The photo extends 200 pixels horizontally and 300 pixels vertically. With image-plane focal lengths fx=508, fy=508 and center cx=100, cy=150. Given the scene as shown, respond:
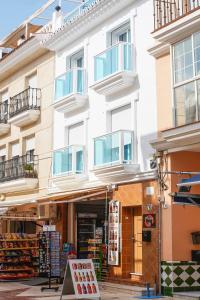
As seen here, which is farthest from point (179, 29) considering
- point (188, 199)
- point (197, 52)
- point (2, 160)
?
point (2, 160)

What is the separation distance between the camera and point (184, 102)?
1379cm

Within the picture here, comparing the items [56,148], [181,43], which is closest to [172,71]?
[181,43]

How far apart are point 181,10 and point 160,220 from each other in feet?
20.2

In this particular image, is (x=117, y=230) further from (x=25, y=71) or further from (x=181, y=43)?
(x=25, y=71)

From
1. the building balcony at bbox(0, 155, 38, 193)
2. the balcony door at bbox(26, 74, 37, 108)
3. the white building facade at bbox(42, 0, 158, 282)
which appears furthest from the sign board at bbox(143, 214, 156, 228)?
the balcony door at bbox(26, 74, 37, 108)

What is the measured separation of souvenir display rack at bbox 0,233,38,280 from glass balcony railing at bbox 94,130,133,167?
409 centimetres

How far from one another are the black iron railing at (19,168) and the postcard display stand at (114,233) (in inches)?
246

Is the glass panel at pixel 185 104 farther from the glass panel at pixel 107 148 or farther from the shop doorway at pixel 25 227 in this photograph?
the shop doorway at pixel 25 227

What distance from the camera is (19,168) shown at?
22.7 meters

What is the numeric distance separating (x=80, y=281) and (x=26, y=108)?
466 inches

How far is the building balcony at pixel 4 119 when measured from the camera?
24719 mm

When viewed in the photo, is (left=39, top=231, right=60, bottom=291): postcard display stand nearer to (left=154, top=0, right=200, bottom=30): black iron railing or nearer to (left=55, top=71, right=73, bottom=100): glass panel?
(left=55, top=71, right=73, bottom=100): glass panel

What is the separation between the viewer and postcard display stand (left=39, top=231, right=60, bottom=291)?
1622cm

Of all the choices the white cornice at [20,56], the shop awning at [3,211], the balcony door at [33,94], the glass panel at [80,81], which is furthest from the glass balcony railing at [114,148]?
the white cornice at [20,56]
